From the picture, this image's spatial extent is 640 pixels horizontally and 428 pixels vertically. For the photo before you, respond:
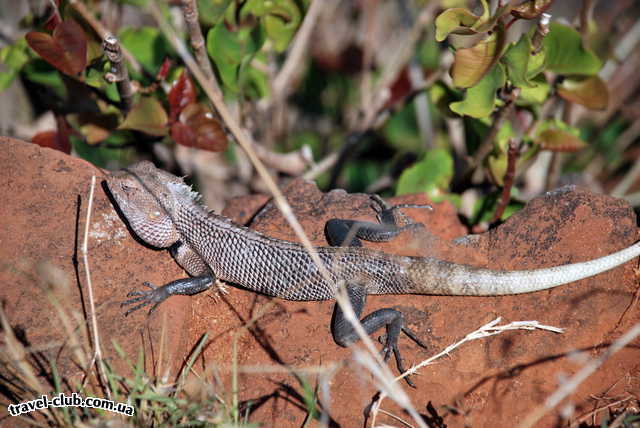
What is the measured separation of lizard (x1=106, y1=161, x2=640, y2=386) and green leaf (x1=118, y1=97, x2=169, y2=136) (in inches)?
14.6

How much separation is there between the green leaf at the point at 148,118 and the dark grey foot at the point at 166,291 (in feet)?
4.65

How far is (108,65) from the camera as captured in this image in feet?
14.6

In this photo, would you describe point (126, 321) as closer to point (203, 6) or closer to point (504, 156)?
point (203, 6)

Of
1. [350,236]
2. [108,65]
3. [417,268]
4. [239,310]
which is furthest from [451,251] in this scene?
→ [108,65]

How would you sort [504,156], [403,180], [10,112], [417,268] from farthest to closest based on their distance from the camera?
1. [10,112]
2. [403,180]
3. [504,156]
4. [417,268]

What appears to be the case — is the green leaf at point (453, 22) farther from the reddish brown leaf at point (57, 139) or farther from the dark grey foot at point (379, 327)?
the reddish brown leaf at point (57, 139)

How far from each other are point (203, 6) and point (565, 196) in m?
3.40

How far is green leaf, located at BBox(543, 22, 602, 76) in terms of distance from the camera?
168 inches

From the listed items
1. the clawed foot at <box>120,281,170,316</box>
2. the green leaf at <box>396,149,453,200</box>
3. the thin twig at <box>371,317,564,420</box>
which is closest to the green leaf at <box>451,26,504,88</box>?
the green leaf at <box>396,149,453,200</box>

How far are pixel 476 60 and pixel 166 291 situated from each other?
2853mm

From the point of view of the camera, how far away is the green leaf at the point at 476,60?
376 cm

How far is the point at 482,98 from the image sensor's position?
4.07 metres

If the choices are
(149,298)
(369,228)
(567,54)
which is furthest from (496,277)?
(149,298)

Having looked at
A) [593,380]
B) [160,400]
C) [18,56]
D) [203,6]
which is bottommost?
[593,380]
